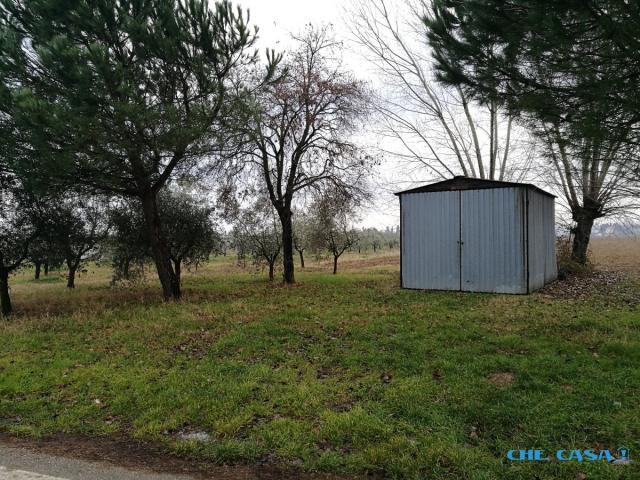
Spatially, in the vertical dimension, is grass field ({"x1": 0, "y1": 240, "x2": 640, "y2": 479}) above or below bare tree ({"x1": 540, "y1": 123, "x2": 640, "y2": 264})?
below

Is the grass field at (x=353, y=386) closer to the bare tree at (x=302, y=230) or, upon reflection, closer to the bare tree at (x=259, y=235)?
the bare tree at (x=259, y=235)

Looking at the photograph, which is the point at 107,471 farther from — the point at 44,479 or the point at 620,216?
the point at 620,216

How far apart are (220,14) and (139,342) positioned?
326 inches

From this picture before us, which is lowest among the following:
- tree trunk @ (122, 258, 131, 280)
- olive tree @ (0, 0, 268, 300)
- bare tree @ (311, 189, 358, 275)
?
tree trunk @ (122, 258, 131, 280)

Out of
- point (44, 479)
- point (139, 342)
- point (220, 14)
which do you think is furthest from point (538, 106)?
point (220, 14)

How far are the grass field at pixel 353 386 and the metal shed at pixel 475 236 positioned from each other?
7.48 feet

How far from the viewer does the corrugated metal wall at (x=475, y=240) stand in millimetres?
10289

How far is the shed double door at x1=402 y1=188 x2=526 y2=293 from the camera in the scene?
10297 mm

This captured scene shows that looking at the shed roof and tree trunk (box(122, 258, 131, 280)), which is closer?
the shed roof

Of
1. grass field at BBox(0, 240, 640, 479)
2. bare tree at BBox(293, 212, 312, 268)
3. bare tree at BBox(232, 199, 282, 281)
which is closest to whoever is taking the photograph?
grass field at BBox(0, 240, 640, 479)

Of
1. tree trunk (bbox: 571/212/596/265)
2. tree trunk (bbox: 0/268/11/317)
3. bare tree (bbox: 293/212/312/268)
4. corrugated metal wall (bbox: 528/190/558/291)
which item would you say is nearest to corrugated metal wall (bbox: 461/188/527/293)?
corrugated metal wall (bbox: 528/190/558/291)

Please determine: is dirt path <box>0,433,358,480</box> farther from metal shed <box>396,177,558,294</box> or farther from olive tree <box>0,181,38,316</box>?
olive tree <box>0,181,38,316</box>

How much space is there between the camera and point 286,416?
3838 mm

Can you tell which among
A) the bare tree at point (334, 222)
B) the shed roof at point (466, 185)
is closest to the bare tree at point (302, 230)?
the bare tree at point (334, 222)
